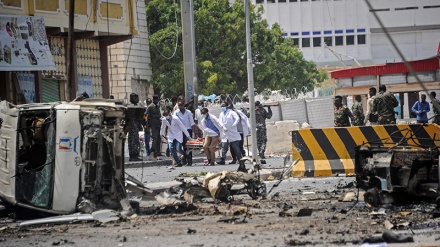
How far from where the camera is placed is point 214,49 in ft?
179

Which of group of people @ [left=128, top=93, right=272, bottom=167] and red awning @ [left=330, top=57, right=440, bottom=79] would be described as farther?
red awning @ [left=330, top=57, right=440, bottom=79]

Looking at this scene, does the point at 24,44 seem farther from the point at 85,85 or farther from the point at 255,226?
the point at 255,226

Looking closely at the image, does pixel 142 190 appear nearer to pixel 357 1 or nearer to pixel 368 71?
pixel 368 71

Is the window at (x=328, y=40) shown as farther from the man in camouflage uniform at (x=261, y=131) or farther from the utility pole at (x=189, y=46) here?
the man in camouflage uniform at (x=261, y=131)

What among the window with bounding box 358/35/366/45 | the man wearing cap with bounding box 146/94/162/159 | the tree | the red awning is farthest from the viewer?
the window with bounding box 358/35/366/45

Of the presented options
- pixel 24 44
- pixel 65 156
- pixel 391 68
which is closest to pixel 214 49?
pixel 391 68

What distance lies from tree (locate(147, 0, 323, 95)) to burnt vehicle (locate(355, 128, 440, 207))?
34978 millimetres

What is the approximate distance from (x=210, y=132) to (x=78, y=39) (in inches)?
311

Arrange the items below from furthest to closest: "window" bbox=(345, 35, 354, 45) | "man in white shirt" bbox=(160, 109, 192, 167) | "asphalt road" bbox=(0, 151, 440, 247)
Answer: "window" bbox=(345, 35, 354, 45), "man in white shirt" bbox=(160, 109, 192, 167), "asphalt road" bbox=(0, 151, 440, 247)

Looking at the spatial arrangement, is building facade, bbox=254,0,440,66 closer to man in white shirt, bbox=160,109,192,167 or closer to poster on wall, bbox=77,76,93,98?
poster on wall, bbox=77,76,93,98

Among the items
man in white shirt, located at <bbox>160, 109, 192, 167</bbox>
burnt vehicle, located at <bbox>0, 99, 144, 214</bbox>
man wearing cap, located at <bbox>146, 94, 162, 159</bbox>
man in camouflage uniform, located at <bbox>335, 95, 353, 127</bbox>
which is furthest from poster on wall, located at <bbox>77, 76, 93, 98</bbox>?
burnt vehicle, located at <bbox>0, 99, 144, 214</bbox>

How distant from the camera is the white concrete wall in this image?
152ft

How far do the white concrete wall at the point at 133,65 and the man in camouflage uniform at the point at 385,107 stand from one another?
20.6 m

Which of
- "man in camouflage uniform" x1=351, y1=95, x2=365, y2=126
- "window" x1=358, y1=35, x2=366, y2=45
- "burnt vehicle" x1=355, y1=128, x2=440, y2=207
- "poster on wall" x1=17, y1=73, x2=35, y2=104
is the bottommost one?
"burnt vehicle" x1=355, y1=128, x2=440, y2=207
